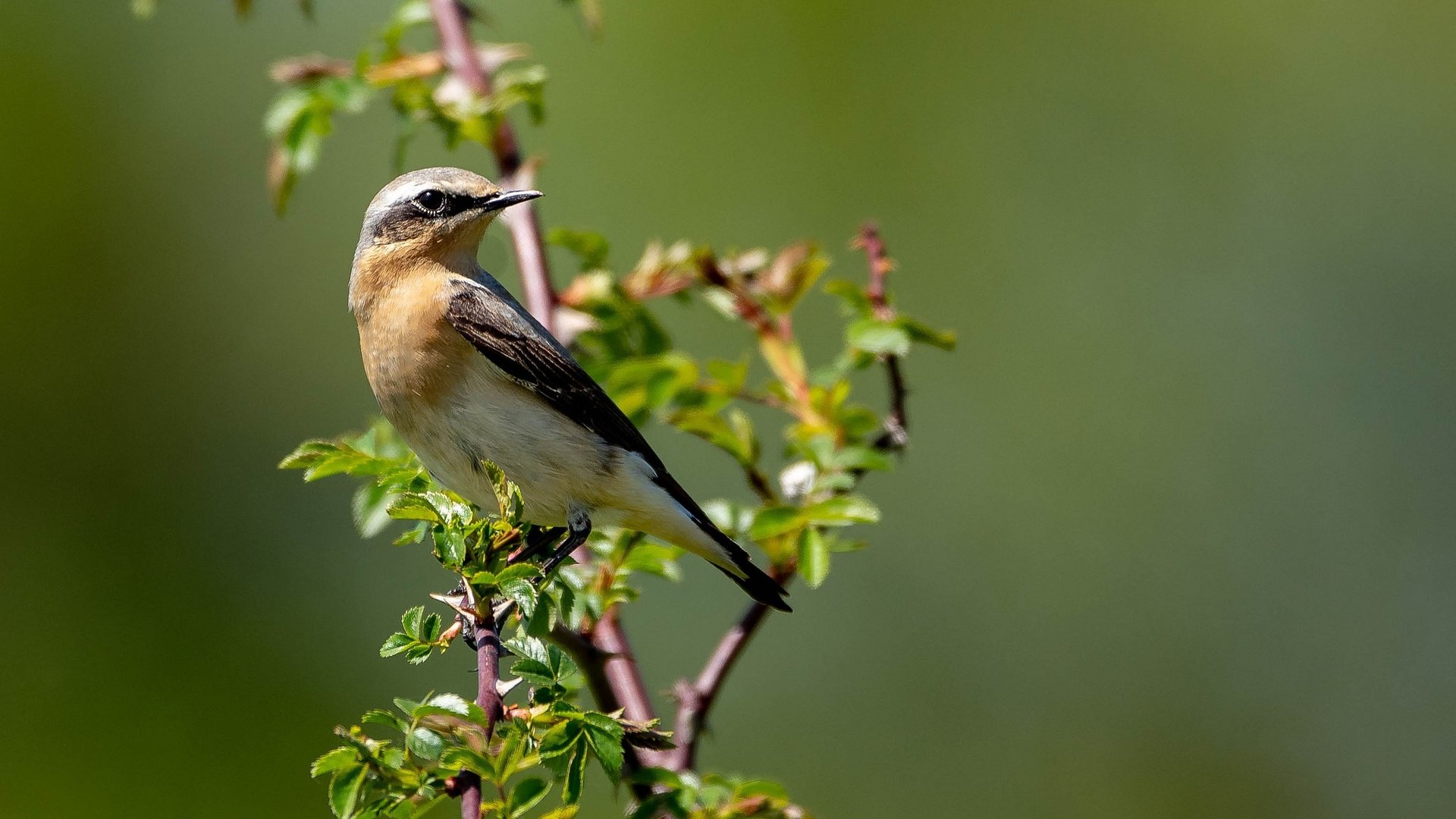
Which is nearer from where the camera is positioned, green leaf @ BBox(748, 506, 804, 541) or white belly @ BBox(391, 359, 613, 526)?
green leaf @ BBox(748, 506, 804, 541)

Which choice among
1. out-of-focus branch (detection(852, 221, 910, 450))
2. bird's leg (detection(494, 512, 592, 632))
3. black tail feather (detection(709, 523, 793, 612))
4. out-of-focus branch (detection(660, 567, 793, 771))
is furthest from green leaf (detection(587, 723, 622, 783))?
out-of-focus branch (detection(852, 221, 910, 450))

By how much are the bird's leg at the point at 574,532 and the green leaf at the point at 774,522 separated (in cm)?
55

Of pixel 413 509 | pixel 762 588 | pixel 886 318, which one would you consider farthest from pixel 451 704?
pixel 886 318

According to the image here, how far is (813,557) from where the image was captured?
153 inches

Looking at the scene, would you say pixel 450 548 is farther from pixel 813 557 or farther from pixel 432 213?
pixel 432 213

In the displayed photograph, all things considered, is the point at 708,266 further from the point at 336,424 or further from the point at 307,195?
the point at 307,195

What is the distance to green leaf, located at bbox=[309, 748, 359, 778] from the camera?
253 centimetres

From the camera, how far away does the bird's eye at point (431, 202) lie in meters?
5.01

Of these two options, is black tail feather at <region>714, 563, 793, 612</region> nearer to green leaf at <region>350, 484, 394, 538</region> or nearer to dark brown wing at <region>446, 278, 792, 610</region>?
dark brown wing at <region>446, 278, 792, 610</region>

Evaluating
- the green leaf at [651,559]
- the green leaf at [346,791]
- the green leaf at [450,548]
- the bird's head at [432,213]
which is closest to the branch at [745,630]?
the green leaf at [651,559]

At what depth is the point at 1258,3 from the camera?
1063 centimetres

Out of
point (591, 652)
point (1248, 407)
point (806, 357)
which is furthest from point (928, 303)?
point (591, 652)

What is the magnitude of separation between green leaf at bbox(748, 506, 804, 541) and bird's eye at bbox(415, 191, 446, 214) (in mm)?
1935

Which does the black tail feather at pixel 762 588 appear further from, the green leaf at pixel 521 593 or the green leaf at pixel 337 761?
the green leaf at pixel 337 761
